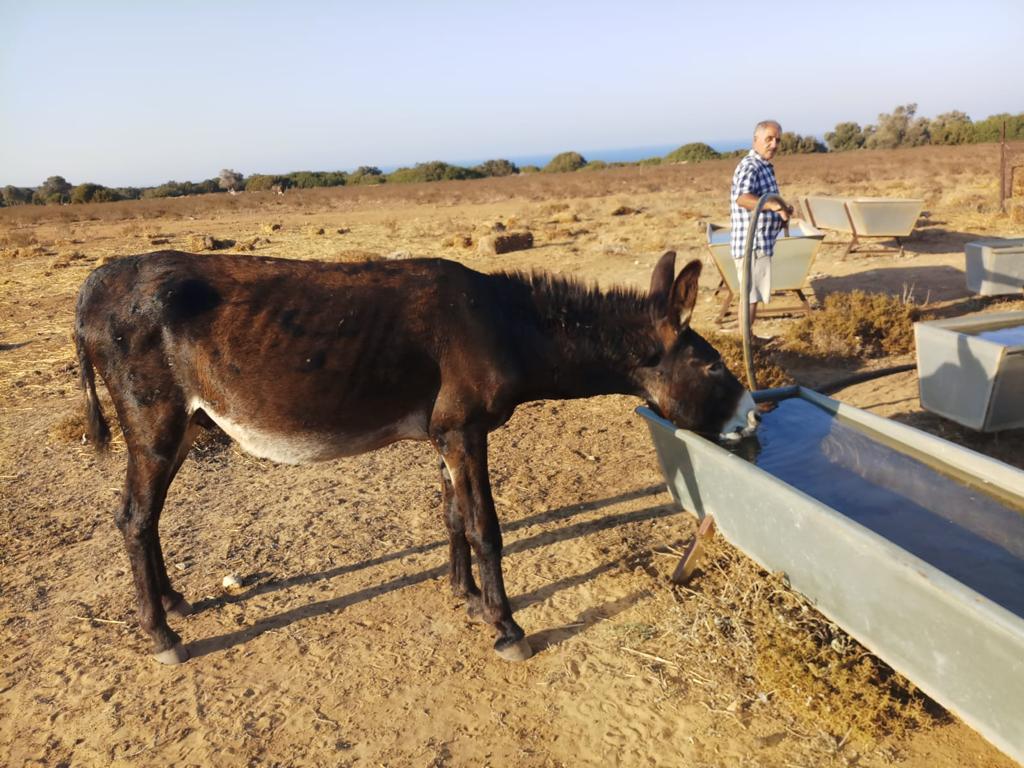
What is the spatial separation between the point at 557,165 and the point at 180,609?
68012 mm

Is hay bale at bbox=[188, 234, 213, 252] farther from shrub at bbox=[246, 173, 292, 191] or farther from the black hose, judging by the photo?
shrub at bbox=[246, 173, 292, 191]

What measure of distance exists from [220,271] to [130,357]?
23.1 inches

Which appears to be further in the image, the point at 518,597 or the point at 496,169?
the point at 496,169

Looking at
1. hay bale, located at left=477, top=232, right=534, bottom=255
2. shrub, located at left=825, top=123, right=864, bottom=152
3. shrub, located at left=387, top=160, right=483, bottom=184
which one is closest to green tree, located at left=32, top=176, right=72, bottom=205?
shrub, located at left=387, top=160, right=483, bottom=184

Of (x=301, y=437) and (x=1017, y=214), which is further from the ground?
(x=301, y=437)

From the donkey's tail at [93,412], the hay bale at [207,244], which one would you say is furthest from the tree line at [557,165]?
the donkey's tail at [93,412]

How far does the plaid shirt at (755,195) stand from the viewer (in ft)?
22.2

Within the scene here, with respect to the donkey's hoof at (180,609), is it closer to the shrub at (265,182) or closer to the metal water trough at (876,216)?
the metal water trough at (876,216)

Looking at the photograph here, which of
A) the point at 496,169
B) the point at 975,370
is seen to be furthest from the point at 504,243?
the point at 496,169

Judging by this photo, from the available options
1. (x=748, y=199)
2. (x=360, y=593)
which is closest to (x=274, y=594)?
(x=360, y=593)

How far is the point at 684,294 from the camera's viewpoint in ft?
11.6

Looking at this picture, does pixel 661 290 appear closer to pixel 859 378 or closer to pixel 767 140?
pixel 767 140

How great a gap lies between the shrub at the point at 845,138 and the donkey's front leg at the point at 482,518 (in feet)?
233

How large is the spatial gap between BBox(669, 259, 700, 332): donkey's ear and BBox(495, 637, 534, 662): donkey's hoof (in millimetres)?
1807
